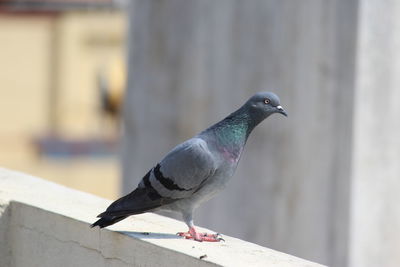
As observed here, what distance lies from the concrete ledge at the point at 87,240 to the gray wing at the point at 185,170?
18 cm

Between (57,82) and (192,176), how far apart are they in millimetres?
17535

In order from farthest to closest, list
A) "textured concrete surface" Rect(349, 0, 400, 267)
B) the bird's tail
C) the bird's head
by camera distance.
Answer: "textured concrete surface" Rect(349, 0, 400, 267)
the bird's head
the bird's tail

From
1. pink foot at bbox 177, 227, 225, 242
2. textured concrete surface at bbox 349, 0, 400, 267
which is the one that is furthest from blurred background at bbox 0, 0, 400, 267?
pink foot at bbox 177, 227, 225, 242

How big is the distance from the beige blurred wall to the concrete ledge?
603 inches

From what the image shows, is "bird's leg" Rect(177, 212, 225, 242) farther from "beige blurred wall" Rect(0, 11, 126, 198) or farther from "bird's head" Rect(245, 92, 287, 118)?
"beige blurred wall" Rect(0, 11, 126, 198)

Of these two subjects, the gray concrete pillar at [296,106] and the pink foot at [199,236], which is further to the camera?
the gray concrete pillar at [296,106]

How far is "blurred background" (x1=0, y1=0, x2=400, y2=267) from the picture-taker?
26.2 feet

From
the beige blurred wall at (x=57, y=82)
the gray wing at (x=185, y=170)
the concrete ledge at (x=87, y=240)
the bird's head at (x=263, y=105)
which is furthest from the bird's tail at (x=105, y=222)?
the beige blurred wall at (x=57, y=82)

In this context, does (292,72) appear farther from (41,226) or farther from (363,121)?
(41,226)

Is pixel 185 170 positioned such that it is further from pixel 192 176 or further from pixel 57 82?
pixel 57 82

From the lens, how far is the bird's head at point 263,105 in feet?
15.1

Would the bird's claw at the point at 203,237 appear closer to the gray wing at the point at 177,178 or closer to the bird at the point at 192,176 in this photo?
the bird at the point at 192,176

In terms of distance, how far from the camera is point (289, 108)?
330 inches

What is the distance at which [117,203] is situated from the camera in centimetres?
444
